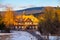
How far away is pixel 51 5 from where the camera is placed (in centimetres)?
253

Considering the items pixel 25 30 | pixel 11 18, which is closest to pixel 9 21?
pixel 11 18

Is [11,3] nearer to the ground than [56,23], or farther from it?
farther from it

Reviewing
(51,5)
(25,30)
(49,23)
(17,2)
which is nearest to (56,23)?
(49,23)

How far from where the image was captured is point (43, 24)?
252 cm

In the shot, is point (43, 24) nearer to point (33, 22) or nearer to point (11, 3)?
point (33, 22)

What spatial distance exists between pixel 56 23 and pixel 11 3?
787 mm

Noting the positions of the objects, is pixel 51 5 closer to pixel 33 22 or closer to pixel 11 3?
pixel 33 22

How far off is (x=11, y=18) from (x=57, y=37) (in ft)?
2.59

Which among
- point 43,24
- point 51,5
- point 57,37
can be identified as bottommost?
point 57,37

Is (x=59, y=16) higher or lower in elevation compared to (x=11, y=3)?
lower

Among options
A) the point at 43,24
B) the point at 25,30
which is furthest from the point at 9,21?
the point at 43,24

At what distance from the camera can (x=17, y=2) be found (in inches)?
100

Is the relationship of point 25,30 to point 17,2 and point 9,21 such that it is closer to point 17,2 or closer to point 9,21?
point 9,21

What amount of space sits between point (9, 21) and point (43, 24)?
541 millimetres
